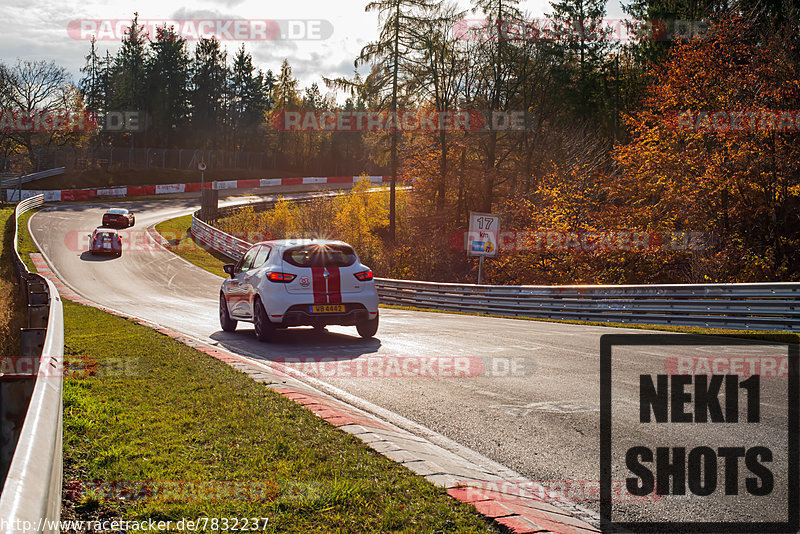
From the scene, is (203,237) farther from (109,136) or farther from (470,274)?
(109,136)

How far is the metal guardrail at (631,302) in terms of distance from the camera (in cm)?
1334

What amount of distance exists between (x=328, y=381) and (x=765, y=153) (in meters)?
23.0

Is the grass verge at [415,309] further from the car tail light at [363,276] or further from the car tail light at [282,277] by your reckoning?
the car tail light at [282,277]

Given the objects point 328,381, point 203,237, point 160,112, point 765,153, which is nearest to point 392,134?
point 203,237

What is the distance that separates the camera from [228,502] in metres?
3.90

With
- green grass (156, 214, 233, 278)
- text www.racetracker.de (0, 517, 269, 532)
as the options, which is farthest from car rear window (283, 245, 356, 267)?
green grass (156, 214, 233, 278)

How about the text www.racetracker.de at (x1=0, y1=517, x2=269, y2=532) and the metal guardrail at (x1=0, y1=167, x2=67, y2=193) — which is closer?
the text www.racetracker.de at (x1=0, y1=517, x2=269, y2=532)

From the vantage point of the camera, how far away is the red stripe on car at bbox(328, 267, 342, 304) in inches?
476

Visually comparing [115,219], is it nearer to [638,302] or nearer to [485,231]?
[485,231]

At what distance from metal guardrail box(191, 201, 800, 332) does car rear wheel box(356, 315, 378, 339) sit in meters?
7.31

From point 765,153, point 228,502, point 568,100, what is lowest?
point 228,502

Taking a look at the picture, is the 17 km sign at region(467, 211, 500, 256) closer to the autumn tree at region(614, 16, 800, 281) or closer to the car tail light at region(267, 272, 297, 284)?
the autumn tree at region(614, 16, 800, 281)

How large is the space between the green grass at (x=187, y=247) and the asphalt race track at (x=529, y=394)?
22.0m

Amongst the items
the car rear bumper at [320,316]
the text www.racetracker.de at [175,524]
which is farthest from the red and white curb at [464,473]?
the car rear bumper at [320,316]
